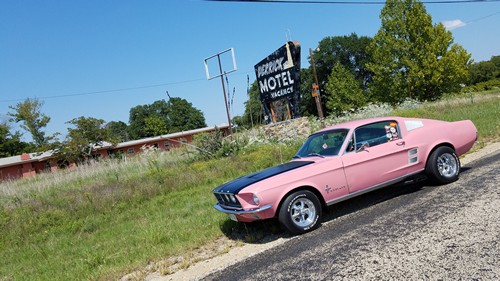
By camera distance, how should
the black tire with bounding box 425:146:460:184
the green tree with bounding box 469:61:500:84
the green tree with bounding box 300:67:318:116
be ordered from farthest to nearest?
1. the green tree with bounding box 469:61:500:84
2. the green tree with bounding box 300:67:318:116
3. the black tire with bounding box 425:146:460:184

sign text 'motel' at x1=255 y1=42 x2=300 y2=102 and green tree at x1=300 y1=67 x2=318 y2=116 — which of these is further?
green tree at x1=300 y1=67 x2=318 y2=116

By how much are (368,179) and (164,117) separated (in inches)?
4173

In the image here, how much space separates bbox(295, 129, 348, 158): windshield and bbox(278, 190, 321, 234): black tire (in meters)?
0.96

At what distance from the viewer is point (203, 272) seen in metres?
4.77

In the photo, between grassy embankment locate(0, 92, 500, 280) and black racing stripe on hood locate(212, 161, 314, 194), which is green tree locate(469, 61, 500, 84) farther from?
black racing stripe on hood locate(212, 161, 314, 194)

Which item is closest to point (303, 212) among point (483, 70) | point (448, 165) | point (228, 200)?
point (228, 200)

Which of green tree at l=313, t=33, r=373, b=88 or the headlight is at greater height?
green tree at l=313, t=33, r=373, b=88

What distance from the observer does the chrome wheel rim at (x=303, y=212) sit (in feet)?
17.6

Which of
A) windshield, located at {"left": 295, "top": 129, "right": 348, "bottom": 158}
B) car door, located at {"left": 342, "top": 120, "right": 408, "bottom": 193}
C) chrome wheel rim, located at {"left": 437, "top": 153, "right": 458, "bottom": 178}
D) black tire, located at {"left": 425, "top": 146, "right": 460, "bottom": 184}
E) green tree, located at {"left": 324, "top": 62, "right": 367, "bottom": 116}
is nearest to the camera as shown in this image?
car door, located at {"left": 342, "top": 120, "right": 408, "bottom": 193}

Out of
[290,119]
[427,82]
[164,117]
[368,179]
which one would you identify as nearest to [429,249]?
[368,179]

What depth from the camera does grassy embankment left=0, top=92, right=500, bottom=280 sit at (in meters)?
5.89

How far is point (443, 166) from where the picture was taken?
6664mm

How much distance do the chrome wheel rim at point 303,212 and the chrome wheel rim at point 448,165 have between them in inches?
111

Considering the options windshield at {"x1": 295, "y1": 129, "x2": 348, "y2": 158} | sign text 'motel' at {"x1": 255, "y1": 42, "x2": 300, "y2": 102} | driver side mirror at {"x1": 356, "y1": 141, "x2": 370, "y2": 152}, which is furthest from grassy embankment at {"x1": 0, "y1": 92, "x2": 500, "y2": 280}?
sign text 'motel' at {"x1": 255, "y1": 42, "x2": 300, "y2": 102}
